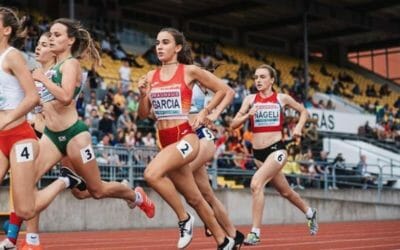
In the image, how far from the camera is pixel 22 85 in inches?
252

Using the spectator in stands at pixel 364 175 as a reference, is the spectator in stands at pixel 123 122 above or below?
above

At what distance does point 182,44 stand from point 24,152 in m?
1.94

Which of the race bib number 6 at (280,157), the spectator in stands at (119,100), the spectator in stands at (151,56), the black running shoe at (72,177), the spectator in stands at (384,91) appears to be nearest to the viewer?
the black running shoe at (72,177)

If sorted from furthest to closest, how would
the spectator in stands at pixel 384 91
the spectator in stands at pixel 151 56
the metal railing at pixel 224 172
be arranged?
the spectator in stands at pixel 384 91, the spectator in stands at pixel 151 56, the metal railing at pixel 224 172

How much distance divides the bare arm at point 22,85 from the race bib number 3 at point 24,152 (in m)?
0.23

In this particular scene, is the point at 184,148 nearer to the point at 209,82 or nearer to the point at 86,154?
the point at 209,82

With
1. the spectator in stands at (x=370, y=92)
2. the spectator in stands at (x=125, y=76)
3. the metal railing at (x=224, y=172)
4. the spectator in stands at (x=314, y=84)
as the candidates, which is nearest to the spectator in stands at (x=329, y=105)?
the spectator in stands at (x=314, y=84)

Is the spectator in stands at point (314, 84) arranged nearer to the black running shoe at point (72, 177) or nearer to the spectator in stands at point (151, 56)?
the spectator in stands at point (151, 56)

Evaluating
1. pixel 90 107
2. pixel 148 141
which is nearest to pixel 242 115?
pixel 148 141

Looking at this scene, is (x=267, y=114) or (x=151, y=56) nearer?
(x=267, y=114)

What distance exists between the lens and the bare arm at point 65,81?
22.2ft

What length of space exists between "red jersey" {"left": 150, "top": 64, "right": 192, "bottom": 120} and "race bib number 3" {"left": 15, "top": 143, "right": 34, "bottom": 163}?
141 cm

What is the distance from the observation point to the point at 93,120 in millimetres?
18188

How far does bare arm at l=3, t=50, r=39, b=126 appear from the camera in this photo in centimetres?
636
